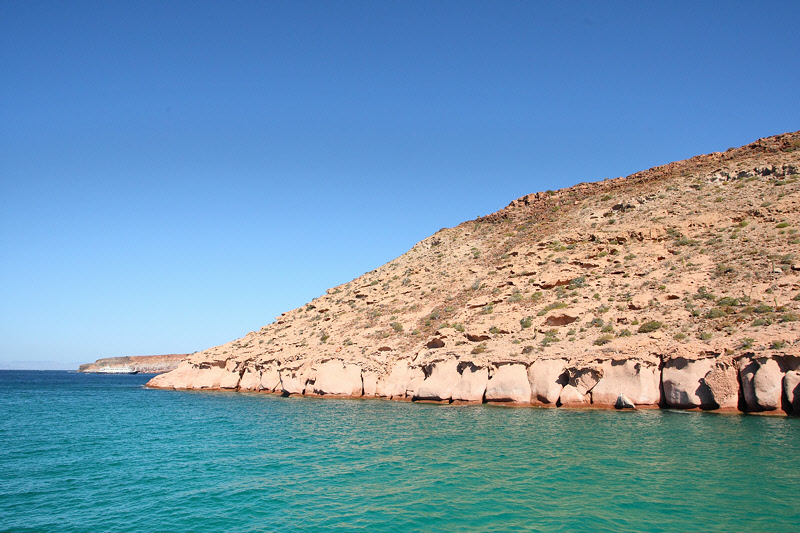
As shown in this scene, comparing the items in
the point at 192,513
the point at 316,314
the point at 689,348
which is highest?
the point at 316,314

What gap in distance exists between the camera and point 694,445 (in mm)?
16562

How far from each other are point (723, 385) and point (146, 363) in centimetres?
18538

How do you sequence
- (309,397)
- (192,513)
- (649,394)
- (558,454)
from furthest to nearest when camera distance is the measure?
(309,397) → (649,394) → (558,454) → (192,513)

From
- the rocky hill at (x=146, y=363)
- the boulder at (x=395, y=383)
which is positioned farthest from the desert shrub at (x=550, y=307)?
the rocky hill at (x=146, y=363)

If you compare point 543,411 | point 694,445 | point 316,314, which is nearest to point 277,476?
point 694,445

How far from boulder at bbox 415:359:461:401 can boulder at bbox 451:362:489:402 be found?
34 centimetres

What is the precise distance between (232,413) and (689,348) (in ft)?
80.5

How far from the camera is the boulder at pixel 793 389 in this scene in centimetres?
2123

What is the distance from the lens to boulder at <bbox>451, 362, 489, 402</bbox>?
29250 mm

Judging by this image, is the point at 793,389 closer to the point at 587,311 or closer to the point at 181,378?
the point at 587,311

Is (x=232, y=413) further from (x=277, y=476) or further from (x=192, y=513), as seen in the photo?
(x=192, y=513)

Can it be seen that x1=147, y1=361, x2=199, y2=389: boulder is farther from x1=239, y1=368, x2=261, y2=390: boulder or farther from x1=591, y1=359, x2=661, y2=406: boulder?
x1=591, y1=359, x2=661, y2=406: boulder

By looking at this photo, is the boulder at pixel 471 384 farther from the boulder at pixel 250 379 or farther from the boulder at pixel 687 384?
the boulder at pixel 250 379

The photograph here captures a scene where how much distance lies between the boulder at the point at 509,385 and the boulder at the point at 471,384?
0.44 m
